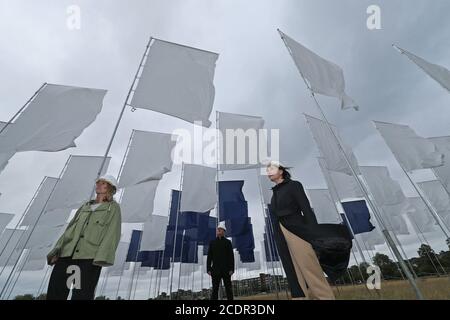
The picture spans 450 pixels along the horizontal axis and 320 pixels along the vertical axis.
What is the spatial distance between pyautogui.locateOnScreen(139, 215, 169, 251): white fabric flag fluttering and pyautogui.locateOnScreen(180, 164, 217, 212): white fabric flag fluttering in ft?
12.3

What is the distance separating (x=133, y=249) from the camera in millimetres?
17828

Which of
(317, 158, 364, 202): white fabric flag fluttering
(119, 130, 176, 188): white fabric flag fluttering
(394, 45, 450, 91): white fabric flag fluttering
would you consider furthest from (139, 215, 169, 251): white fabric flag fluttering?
Result: (394, 45, 450, 91): white fabric flag fluttering

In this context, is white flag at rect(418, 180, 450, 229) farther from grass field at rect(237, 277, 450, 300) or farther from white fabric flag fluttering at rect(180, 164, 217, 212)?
white fabric flag fluttering at rect(180, 164, 217, 212)

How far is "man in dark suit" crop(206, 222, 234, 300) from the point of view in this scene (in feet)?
19.4

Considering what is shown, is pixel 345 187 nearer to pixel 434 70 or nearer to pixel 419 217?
pixel 434 70

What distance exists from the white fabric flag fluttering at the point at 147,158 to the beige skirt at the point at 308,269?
206 inches

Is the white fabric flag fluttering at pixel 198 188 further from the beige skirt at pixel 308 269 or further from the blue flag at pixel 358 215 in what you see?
the beige skirt at pixel 308 269

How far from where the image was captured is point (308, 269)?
124 inches

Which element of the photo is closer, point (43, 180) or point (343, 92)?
point (343, 92)
